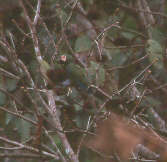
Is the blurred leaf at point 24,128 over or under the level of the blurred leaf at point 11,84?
under

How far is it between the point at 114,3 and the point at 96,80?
0.97 m

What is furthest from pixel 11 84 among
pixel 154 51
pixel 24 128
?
pixel 154 51

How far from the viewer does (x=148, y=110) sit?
168 centimetres

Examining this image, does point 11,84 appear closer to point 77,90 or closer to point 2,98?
point 2,98

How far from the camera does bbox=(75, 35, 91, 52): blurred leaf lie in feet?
5.62

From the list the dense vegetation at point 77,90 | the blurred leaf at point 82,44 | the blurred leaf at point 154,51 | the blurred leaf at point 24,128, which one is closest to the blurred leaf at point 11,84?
the dense vegetation at point 77,90

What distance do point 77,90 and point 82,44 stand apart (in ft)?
0.98

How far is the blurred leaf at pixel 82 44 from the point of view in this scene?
67.5 inches

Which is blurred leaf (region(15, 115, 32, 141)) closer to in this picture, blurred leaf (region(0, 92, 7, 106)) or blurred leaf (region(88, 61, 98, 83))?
blurred leaf (region(0, 92, 7, 106))

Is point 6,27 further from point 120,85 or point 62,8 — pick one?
point 120,85

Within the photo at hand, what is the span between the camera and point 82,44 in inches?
68.4

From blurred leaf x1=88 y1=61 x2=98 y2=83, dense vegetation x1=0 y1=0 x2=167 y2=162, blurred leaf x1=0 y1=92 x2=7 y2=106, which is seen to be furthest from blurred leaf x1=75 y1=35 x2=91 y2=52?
blurred leaf x1=0 y1=92 x2=7 y2=106

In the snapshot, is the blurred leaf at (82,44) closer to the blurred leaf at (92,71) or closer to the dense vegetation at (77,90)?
the dense vegetation at (77,90)

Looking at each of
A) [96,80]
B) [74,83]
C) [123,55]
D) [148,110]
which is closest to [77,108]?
[74,83]
